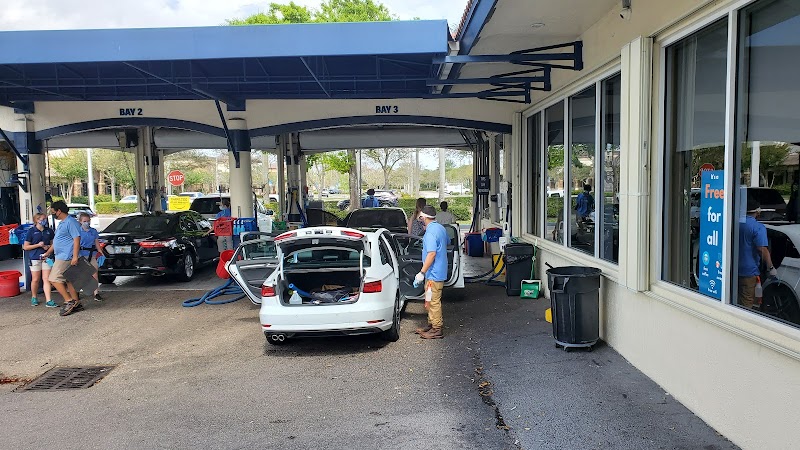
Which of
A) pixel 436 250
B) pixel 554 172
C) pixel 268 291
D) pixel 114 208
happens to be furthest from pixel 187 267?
pixel 114 208

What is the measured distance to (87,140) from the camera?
22.9 meters

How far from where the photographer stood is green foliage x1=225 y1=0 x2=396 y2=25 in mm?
33312

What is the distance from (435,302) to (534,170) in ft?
16.1

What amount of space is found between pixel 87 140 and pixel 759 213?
77.8 ft

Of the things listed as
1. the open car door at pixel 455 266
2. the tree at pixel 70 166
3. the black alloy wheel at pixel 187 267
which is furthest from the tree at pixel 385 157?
the open car door at pixel 455 266

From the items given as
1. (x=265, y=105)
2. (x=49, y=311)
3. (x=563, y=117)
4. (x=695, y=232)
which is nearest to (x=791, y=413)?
(x=695, y=232)

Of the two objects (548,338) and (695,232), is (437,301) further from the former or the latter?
(695,232)

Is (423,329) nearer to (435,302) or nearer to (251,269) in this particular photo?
(435,302)

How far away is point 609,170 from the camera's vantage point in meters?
7.88

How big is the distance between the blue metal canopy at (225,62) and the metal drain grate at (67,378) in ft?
15.8

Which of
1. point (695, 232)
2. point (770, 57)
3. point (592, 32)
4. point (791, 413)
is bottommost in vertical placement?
point (791, 413)

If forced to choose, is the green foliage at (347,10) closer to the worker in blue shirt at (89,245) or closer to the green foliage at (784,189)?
the worker in blue shirt at (89,245)

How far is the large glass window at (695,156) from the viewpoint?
5191 mm

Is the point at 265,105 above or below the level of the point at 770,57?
above
